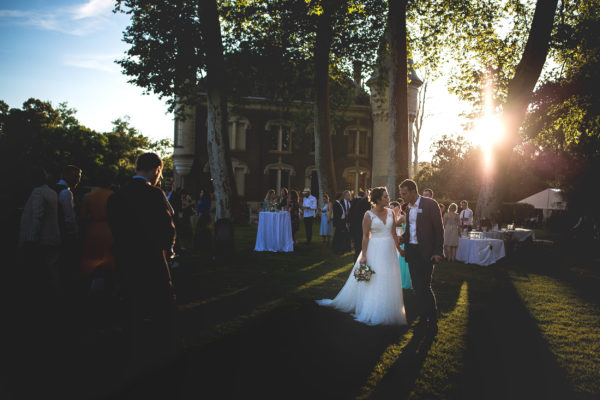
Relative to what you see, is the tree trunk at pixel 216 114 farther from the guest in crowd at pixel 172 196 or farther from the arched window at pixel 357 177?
the arched window at pixel 357 177

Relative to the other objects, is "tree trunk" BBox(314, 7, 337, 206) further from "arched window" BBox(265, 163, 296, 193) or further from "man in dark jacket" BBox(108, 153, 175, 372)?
"man in dark jacket" BBox(108, 153, 175, 372)

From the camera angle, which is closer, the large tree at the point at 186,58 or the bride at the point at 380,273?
the bride at the point at 380,273

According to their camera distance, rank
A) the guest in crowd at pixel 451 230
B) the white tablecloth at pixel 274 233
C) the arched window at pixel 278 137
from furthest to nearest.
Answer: the arched window at pixel 278 137, the white tablecloth at pixel 274 233, the guest in crowd at pixel 451 230

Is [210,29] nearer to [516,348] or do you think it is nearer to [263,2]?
[263,2]

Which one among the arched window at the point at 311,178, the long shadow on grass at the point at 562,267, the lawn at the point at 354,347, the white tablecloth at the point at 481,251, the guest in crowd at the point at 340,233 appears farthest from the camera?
the arched window at the point at 311,178

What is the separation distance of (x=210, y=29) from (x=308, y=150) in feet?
75.5

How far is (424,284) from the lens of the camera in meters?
6.14

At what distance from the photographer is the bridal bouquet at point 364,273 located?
21.3 feet

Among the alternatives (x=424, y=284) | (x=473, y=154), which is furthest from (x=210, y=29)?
(x=473, y=154)

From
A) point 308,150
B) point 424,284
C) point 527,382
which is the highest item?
point 308,150

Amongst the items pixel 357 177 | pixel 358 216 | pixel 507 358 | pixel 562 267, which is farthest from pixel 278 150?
pixel 507 358

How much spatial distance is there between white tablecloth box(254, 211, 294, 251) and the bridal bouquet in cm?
792

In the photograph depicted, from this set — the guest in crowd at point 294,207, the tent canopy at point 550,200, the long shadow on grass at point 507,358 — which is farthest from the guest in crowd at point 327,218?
the tent canopy at point 550,200

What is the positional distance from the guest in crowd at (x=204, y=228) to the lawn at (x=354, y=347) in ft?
10.4
